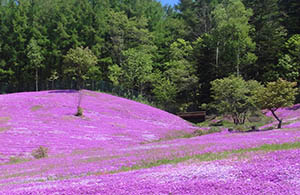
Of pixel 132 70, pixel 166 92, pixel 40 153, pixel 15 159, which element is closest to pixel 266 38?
pixel 166 92

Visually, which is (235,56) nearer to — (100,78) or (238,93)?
(238,93)

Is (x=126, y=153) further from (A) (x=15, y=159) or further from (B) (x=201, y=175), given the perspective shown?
(B) (x=201, y=175)

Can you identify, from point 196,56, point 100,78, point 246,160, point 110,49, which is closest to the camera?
point 246,160

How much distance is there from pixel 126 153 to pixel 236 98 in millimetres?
31910

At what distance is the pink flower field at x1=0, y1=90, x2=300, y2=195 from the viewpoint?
9.20 m

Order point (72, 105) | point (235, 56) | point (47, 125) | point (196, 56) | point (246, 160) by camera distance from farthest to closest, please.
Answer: point (196, 56) → point (235, 56) → point (72, 105) → point (47, 125) → point (246, 160)

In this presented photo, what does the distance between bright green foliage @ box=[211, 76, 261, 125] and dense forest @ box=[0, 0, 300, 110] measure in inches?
724

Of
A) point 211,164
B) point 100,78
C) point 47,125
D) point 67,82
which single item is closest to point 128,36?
point 100,78

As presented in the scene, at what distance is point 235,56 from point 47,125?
49.4 metres

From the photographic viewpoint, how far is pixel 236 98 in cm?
5025

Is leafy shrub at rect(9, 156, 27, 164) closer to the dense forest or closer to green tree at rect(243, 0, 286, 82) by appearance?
the dense forest

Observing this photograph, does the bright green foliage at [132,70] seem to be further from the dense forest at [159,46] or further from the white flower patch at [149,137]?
the white flower patch at [149,137]

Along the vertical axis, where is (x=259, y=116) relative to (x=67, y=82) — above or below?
below

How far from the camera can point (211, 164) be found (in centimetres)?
1200
